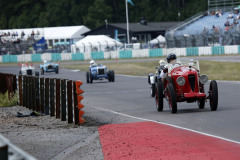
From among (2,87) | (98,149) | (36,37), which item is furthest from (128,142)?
(36,37)

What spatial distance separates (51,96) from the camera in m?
14.2

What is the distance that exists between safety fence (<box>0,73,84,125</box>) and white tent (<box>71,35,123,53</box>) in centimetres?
5395

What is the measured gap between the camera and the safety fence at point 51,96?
40.2 feet

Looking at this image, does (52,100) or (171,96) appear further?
(52,100)

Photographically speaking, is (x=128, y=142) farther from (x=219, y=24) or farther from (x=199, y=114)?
(x=219, y=24)

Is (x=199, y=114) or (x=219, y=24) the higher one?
(x=219, y=24)

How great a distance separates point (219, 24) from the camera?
6544cm

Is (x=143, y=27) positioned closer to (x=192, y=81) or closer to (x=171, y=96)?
(x=192, y=81)

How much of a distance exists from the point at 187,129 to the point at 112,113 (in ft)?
13.9

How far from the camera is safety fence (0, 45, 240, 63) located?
55906 mm

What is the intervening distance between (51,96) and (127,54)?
177 feet

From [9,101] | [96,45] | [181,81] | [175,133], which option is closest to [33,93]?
[9,101]

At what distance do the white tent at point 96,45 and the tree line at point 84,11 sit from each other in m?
32.9

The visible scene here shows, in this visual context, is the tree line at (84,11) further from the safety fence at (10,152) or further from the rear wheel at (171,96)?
the safety fence at (10,152)
